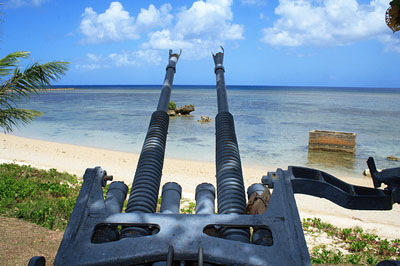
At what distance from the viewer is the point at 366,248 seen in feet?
20.6

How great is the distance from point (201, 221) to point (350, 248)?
499 centimetres

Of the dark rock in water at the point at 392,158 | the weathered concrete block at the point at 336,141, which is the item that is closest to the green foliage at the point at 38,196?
the weathered concrete block at the point at 336,141

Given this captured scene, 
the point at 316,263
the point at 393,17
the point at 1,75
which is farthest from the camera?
the point at 1,75

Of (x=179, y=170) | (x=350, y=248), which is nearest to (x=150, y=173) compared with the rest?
(x=350, y=248)

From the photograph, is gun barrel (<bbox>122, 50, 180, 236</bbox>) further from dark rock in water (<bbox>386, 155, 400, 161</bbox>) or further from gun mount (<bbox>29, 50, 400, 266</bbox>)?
dark rock in water (<bbox>386, 155, 400, 161</bbox>)

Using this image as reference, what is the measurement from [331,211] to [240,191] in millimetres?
8065

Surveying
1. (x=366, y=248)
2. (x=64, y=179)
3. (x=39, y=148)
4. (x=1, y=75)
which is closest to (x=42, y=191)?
(x=64, y=179)

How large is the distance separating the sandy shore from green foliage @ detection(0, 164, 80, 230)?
1633mm

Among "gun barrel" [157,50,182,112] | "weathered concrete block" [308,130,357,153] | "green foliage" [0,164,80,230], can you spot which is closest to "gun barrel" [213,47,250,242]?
"gun barrel" [157,50,182,112]

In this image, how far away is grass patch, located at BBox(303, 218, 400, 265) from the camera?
5.45 metres

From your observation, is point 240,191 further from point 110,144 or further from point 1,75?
point 110,144

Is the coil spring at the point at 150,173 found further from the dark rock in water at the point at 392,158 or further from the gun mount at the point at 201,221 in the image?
the dark rock in water at the point at 392,158

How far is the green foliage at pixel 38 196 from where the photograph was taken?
662 cm

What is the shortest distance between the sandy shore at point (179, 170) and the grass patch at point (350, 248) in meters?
0.82
